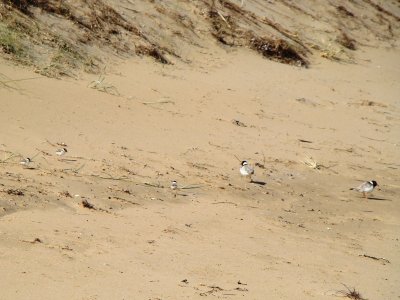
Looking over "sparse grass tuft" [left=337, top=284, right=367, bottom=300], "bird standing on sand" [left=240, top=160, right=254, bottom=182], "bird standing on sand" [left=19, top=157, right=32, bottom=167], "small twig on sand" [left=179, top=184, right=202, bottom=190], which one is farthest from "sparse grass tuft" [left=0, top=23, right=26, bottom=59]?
"sparse grass tuft" [left=337, top=284, right=367, bottom=300]

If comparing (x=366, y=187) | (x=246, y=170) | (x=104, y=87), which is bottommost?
(x=104, y=87)

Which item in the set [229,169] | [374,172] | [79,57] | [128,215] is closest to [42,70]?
[79,57]

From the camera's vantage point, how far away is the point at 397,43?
62.2 feet

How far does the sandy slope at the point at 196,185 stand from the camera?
4465mm

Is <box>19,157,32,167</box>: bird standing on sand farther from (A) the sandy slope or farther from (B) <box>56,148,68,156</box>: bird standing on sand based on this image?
(B) <box>56,148,68,156</box>: bird standing on sand

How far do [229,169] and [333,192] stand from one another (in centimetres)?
149

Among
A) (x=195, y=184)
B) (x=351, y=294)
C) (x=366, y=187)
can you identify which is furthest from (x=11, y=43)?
(x=351, y=294)

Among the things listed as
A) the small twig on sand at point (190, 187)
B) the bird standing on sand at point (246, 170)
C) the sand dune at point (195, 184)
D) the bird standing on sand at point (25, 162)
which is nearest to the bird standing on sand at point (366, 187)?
the sand dune at point (195, 184)

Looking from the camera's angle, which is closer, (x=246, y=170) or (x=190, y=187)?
(x=190, y=187)

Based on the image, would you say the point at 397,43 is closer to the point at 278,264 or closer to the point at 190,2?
the point at 190,2

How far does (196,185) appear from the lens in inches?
281

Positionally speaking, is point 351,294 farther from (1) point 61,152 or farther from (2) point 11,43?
(2) point 11,43

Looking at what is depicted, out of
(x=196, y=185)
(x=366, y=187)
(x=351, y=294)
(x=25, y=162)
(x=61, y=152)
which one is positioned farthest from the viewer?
(x=366, y=187)

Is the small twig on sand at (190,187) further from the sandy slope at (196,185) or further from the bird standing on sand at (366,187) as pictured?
the bird standing on sand at (366,187)
